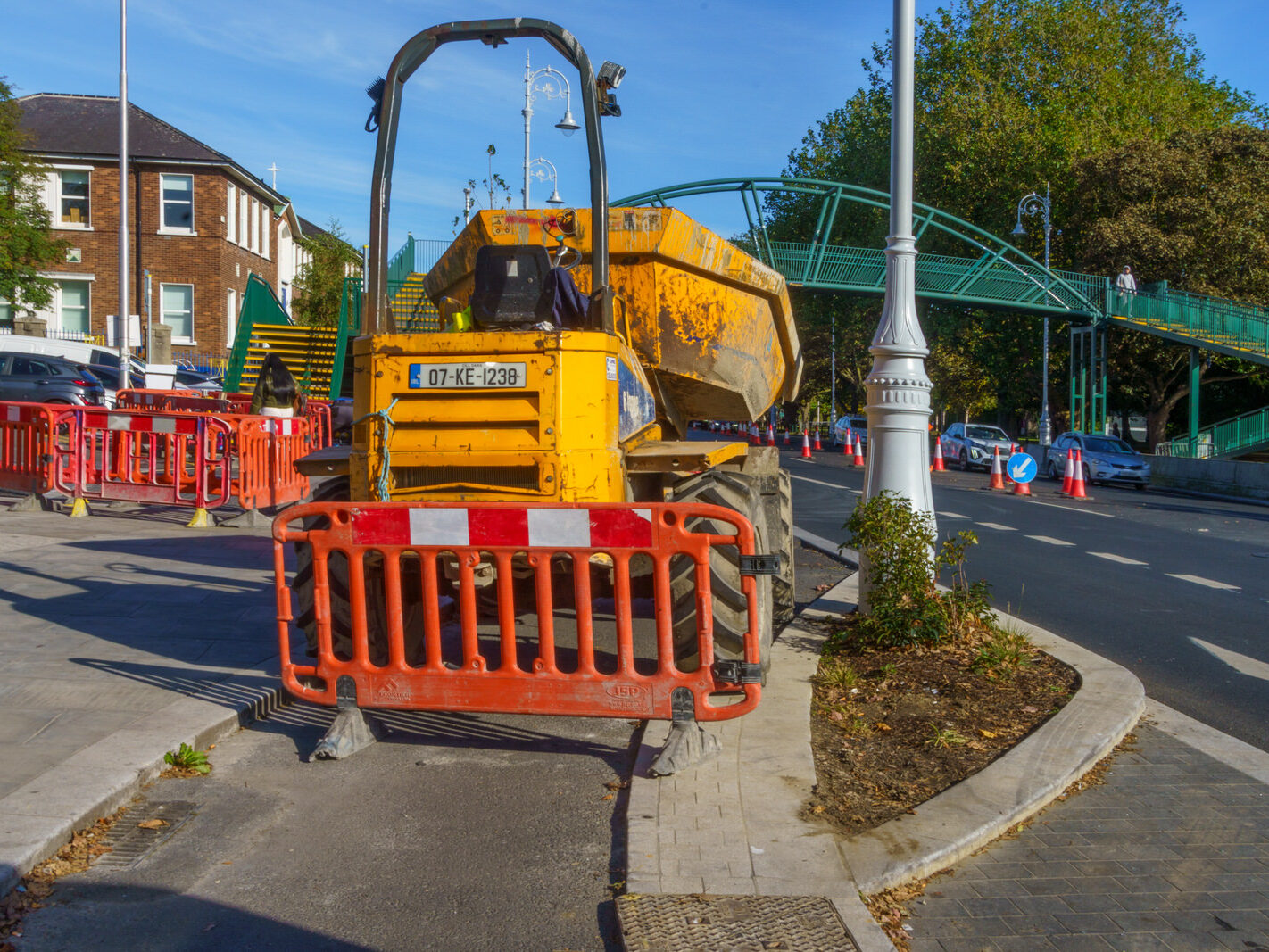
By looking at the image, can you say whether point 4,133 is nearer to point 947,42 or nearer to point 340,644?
point 340,644

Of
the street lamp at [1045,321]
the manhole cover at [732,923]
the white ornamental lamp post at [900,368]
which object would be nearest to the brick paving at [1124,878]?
the manhole cover at [732,923]

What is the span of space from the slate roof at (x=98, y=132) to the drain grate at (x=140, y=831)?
4124 cm

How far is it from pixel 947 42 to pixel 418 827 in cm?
5402

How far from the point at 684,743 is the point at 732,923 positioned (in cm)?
150

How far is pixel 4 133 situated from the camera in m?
31.7

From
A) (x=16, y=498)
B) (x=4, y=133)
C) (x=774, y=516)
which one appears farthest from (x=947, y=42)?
(x=774, y=516)

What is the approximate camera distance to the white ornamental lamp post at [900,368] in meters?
7.43

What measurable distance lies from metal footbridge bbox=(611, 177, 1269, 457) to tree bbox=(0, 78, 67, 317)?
16.6 meters

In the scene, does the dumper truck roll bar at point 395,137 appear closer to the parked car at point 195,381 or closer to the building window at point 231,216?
the parked car at point 195,381

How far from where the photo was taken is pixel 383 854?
4152 millimetres

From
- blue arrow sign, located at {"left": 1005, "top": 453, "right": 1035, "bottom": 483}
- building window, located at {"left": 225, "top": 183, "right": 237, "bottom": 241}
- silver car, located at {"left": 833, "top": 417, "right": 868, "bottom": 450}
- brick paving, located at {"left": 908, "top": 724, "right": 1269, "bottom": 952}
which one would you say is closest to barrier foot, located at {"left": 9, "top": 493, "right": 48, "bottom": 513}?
brick paving, located at {"left": 908, "top": 724, "right": 1269, "bottom": 952}

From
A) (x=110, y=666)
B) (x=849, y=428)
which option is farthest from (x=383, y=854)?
(x=849, y=428)

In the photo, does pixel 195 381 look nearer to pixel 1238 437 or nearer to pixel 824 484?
pixel 824 484

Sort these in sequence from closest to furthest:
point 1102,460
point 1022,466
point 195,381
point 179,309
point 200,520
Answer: point 200,520, point 1022,466, point 1102,460, point 195,381, point 179,309
